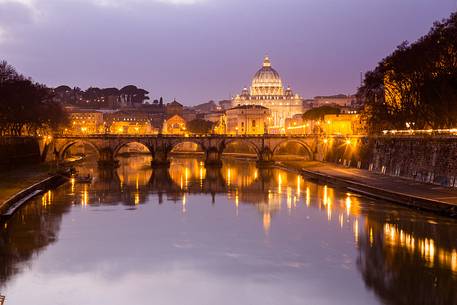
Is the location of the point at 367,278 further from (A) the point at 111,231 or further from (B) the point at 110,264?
(A) the point at 111,231

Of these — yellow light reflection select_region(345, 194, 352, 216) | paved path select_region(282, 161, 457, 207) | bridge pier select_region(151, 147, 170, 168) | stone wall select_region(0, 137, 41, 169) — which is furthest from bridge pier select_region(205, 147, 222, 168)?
yellow light reflection select_region(345, 194, 352, 216)

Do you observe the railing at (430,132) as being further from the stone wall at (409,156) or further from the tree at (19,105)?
the tree at (19,105)

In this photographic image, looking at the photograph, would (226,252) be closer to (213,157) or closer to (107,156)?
(213,157)

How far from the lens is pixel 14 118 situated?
291 ft

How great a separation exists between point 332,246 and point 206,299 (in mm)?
11114

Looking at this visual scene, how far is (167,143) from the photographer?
10838 cm

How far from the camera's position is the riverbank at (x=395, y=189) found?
45.4 meters

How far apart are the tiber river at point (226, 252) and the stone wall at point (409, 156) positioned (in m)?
6.72

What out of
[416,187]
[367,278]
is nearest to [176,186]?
[416,187]

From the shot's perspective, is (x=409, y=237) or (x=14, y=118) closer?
(x=409, y=237)

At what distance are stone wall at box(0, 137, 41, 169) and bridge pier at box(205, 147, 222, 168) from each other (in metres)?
24.2

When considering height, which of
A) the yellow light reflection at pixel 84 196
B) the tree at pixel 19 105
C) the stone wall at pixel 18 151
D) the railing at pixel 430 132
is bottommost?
the yellow light reflection at pixel 84 196

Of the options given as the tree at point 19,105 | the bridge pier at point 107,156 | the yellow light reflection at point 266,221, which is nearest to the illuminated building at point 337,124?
the bridge pier at point 107,156

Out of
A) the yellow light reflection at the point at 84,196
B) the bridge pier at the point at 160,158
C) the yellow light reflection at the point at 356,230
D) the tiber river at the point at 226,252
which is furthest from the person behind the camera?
the bridge pier at the point at 160,158
